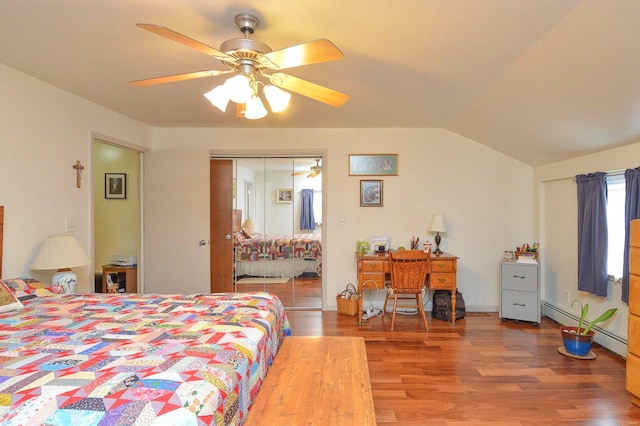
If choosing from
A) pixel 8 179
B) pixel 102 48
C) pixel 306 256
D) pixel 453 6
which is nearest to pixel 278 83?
pixel 453 6

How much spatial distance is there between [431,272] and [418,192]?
105 cm

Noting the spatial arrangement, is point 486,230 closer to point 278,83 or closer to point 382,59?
point 382,59

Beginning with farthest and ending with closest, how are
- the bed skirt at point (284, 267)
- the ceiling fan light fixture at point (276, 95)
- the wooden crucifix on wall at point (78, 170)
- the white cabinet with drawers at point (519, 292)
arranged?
the bed skirt at point (284, 267), the white cabinet with drawers at point (519, 292), the wooden crucifix on wall at point (78, 170), the ceiling fan light fixture at point (276, 95)

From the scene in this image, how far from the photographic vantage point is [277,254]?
4605 millimetres

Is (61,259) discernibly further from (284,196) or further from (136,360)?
(284,196)

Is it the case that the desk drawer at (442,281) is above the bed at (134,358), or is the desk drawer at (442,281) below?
below

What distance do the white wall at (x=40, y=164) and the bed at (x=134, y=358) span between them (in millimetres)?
600

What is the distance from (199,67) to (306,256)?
274 cm

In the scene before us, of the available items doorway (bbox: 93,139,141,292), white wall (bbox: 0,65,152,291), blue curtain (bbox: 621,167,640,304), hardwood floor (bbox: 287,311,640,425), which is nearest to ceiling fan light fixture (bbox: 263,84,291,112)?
hardwood floor (bbox: 287,311,640,425)

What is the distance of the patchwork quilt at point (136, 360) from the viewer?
3.38ft

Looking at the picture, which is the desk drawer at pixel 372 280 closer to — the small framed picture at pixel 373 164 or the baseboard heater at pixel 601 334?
the small framed picture at pixel 373 164

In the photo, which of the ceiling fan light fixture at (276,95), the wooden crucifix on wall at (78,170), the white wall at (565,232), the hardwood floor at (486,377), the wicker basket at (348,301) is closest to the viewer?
the ceiling fan light fixture at (276,95)

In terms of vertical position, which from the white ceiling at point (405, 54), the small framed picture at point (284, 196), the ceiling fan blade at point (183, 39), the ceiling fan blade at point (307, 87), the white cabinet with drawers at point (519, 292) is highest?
the white ceiling at point (405, 54)

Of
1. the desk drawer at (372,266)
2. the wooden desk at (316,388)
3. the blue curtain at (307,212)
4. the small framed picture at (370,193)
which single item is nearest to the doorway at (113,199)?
the blue curtain at (307,212)
